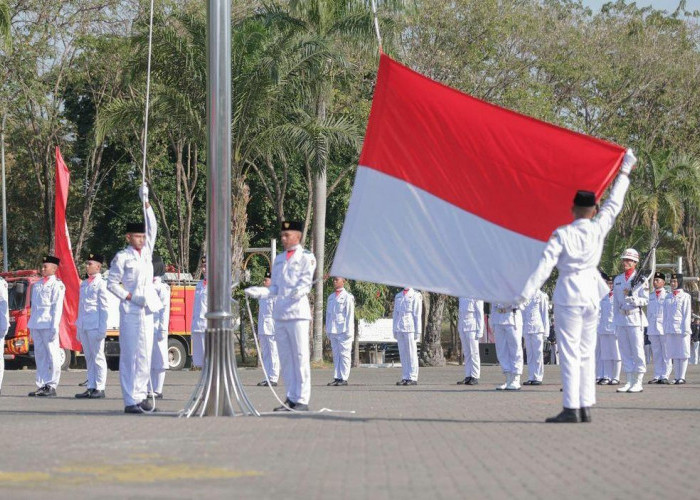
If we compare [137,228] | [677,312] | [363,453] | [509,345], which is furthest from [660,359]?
[363,453]

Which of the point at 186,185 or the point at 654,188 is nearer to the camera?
the point at 186,185

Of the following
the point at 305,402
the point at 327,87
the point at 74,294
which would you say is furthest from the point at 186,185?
the point at 305,402

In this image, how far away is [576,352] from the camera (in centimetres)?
1234

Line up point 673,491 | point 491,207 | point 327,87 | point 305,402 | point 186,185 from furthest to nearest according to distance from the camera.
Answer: point 186,185 < point 327,87 < point 305,402 < point 491,207 < point 673,491

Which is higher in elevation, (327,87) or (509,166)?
(327,87)

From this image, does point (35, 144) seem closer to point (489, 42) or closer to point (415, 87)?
point (489, 42)

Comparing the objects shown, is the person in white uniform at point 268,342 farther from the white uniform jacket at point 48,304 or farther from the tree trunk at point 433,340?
the tree trunk at point 433,340

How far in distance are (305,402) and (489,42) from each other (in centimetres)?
2640

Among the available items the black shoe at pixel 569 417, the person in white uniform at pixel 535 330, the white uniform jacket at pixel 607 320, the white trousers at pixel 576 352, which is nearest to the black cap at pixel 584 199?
the white trousers at pixel 576 352

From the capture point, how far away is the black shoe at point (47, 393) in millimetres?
19531

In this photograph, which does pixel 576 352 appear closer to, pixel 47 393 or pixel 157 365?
pixel 157 365

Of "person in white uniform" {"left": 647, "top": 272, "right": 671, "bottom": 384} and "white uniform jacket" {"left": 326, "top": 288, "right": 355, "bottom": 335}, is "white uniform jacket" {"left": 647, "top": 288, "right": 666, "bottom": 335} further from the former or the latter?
"white uniform jacket" {"left": 326, "top": 288, "right": 355, "bottom": 335}

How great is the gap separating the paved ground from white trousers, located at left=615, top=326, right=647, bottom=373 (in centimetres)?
340

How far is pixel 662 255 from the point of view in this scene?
49.8 meters
